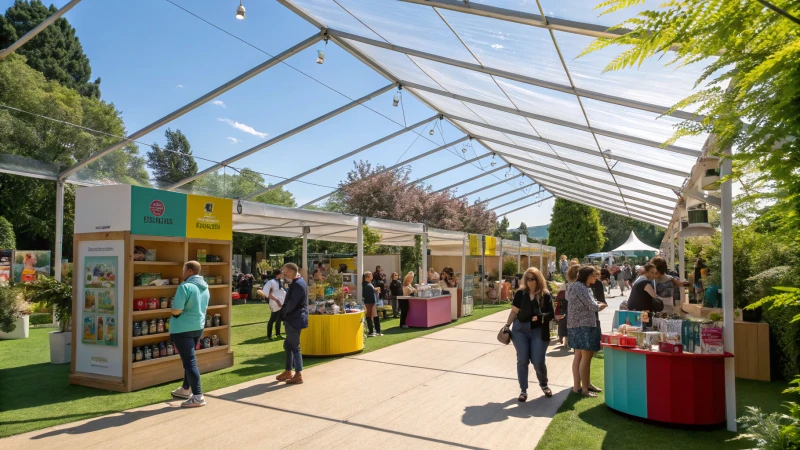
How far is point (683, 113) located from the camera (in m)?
6.27

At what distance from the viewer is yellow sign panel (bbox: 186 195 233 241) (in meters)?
7.59

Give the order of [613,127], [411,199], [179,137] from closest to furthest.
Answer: [613,127] → [411,199] → [179,137]

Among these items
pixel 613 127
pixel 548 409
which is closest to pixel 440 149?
pixel 613 127

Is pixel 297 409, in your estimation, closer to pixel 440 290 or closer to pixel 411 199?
pixel 440 290

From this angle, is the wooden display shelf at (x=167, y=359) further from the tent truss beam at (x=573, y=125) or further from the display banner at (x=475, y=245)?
the display banner at (x=475, y=245)

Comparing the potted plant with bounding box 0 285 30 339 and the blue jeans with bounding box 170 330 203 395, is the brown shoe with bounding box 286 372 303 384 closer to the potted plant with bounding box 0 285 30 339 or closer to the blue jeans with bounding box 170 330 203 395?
the blue jeans with bounding box 170 330 203 395

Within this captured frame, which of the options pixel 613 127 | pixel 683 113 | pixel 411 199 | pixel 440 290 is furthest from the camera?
pixel 411 199

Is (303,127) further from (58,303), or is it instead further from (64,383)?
(64,383)

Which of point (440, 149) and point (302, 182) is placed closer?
point (302, 182)

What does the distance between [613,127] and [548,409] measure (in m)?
5.12

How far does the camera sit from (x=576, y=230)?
4094 cm

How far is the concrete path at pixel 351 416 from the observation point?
4.66 meters

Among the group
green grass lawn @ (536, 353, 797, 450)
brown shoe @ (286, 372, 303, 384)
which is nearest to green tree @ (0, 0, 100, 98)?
brown shoe @ (286, 372, 303, 384)

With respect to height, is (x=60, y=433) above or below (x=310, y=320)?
below
